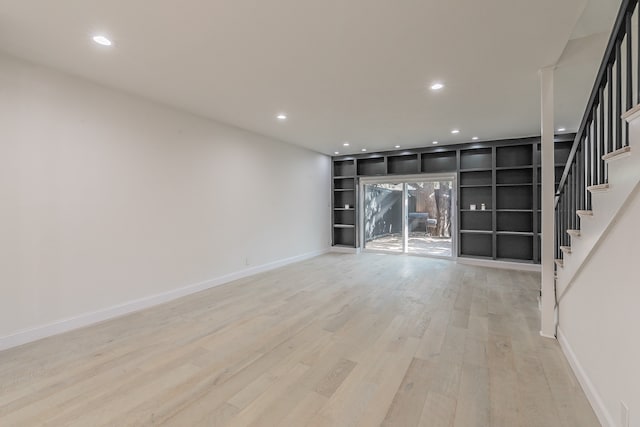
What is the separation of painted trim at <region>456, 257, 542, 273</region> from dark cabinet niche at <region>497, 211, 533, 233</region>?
725 mm

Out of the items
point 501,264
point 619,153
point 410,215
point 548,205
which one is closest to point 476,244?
point 501,264

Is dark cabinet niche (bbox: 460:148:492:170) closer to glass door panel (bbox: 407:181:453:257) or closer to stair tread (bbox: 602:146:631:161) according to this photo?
glass door panel (bbox: 407:181:453:257)

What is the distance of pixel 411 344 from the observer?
2.64 metres

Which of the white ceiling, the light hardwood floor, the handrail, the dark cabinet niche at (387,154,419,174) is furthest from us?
the dark cabinet niche at (387,154,419,174)

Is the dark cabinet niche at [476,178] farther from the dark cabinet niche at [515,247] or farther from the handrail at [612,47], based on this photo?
the handrail at [612,47]

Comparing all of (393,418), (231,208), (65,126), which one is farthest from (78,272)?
(393,418)

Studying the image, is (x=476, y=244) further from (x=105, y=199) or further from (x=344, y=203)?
(x=105, y=199)

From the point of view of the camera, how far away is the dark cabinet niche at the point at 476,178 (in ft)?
20.4

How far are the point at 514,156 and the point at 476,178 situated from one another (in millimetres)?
812

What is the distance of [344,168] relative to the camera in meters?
8.02

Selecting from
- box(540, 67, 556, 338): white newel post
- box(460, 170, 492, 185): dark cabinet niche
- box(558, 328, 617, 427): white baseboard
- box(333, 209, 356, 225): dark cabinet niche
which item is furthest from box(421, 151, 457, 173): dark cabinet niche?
box(558, 328, 617, 427): white baseboard

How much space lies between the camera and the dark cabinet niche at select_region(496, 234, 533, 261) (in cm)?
591

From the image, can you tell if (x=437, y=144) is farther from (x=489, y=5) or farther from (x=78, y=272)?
(x=78, y=272)

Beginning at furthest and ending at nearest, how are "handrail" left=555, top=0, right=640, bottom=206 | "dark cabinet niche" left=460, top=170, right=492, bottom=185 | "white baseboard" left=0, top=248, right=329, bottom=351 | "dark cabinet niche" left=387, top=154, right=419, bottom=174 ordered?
"dark cabinet niche" left=387, top=154, right=419, bottom=174
"dark cabinet niche" left=460, top=170, right=492, bottom=185
"white baseboard" left=0, top=248, right=329, bottom=351
"handrail" left=555, top=0, right=640, bottom=206
